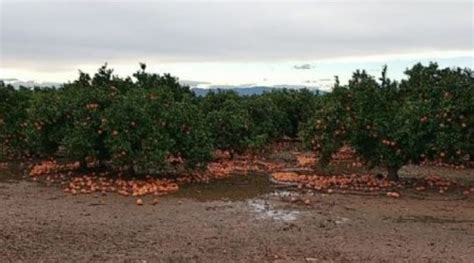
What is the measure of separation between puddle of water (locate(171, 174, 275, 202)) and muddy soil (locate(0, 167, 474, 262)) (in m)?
0.04

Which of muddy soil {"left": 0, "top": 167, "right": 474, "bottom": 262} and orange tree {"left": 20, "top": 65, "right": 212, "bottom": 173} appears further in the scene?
orange tree {"left": 20, "top": 65, "right": 212, "bottom": 173}

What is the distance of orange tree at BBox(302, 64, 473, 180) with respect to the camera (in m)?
12.8

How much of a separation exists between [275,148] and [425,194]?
40.8ft

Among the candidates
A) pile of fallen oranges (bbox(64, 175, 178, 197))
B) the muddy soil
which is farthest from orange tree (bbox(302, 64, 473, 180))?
pile of fallen oranges (bbox(64, 175, 178, 197))

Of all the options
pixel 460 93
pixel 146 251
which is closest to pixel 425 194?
pixel 460 93

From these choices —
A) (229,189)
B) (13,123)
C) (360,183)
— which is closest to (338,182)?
(360,183)

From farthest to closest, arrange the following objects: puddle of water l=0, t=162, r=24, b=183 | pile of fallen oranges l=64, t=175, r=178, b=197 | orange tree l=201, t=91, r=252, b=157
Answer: orange tree l=201, t=91, r=252, b=157 < puddle of water l=0, t=162, r=24, b=183 < pile of fallen oranges l=64, t=175, r=178, b=197

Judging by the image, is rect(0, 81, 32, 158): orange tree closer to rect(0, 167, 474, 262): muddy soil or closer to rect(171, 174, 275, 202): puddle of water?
rect(0, 167, 474, 262): muddy soil

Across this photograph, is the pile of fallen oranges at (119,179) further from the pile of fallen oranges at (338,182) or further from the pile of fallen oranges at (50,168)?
the pile of fallen oranges at (338,182)

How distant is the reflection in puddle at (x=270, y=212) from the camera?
10242 millimetres

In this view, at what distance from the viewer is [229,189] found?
13.4 metres

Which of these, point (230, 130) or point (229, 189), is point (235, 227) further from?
point (230, 130)

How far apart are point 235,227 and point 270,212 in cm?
143

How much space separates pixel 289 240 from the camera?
28.0ft
